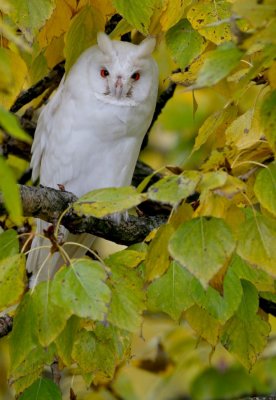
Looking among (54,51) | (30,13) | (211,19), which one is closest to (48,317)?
(30,13)

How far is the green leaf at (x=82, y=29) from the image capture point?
2393 mm

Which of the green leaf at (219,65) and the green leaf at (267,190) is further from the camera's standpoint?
the green leaf at (267,190)

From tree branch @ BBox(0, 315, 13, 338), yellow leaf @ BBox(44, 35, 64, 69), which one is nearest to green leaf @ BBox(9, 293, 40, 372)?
tree branch @ BBox(0, 315, 13, 338)

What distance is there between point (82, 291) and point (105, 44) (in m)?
1.38

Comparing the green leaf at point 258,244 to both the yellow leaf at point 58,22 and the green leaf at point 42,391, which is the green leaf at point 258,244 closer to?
the green leaf at point 42,391

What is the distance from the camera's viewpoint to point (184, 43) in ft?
7.64

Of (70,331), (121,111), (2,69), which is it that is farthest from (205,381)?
(2,69)

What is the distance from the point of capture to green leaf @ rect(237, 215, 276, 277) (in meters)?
1.81

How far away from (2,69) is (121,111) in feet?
5.51

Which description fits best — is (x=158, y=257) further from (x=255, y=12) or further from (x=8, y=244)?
(x=255, y=12)

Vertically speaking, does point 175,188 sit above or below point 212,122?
above

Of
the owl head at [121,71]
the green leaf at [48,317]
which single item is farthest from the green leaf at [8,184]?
the owl head at [121,71]

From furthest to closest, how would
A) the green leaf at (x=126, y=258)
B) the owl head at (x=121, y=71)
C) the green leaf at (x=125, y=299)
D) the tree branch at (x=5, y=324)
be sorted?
the owl head at (x=121, y=71) → the tree branch at (x=5, y=324) → the green leaf at (x=126, y=258) → the green leaf at (x=125, y=299)

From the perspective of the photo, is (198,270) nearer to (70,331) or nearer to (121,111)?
(70,331)
